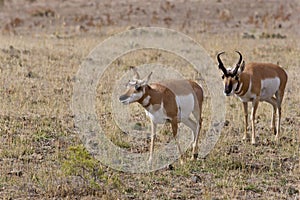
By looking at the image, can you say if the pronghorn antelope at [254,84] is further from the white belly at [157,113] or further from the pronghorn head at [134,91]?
the pronghorn head at [134,91]

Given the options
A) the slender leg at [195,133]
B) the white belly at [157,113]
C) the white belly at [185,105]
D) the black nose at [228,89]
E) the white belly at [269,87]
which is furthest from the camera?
the white belly at [269,87]

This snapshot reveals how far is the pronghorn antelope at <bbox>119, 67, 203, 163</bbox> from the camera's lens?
8633mm

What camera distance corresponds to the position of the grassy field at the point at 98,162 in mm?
8156

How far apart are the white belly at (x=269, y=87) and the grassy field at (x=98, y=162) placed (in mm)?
678

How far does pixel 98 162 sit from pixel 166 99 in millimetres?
1274

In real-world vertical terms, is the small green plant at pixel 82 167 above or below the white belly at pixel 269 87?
below

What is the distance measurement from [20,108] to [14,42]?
29.2 ft

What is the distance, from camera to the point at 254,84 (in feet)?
34.9

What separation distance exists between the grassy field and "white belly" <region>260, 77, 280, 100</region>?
0.68 m

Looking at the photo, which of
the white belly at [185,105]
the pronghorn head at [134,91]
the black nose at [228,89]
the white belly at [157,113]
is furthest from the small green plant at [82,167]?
the black nose at [228,89]

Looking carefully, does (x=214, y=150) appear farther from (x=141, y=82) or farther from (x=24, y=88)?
(x=24, y=88)

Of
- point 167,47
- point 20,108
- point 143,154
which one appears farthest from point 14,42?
point 143,154

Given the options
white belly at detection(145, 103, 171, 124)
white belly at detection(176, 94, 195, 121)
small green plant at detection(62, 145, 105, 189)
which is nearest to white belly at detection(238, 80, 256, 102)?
white belly at detection(176, 94, 195, 121)

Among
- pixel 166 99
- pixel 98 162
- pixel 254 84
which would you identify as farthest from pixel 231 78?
pixel 98 162
